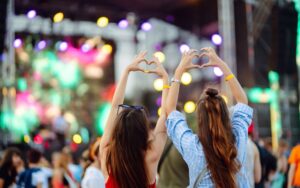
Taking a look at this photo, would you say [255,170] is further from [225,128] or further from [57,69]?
[57,69]

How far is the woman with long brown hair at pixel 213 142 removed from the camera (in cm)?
A: 302

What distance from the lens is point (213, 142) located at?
3047mm

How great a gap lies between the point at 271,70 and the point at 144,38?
21.4ft

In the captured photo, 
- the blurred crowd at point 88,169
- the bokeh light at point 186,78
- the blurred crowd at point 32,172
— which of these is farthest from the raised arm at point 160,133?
the bokeh light at point 186,78

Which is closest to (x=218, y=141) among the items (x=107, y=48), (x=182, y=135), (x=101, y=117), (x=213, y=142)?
(x=213, y=142)

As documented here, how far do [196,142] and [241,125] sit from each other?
0.30 meters

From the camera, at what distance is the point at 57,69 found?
21.4 metres

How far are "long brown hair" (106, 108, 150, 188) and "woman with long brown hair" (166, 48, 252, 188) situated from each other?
0.16 m

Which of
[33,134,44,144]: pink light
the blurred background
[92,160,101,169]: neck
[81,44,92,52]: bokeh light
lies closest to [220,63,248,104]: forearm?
[92,160,101,169]: neck

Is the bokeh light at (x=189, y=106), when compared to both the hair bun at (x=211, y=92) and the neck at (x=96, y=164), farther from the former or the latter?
the hair bun at (x=211, y=92)

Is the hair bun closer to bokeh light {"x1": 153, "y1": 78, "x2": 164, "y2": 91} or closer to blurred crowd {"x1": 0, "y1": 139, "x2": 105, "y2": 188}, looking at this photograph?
blurred crowd {"x1": 0, "y1": 139, "x2": 105, "y2": 188}

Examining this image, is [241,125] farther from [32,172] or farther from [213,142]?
[32,172]

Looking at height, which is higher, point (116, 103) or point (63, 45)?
point (63, 45)

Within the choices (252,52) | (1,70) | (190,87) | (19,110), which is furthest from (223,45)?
(19,110)
